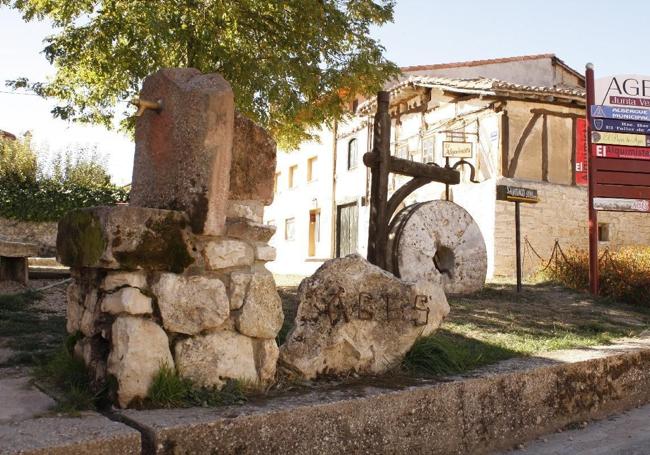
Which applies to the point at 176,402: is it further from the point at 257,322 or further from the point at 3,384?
the point at 3,384

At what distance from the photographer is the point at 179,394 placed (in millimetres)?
2457

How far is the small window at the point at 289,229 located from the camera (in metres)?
21.2

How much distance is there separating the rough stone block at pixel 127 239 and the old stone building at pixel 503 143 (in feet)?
28.6

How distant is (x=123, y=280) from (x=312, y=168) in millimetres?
18233

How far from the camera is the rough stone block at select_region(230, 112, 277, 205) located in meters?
2.89

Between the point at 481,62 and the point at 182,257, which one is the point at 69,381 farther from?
the point at 481,62

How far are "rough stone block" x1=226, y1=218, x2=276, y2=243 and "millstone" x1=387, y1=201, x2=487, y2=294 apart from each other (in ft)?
13.2

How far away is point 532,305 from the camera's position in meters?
6.85

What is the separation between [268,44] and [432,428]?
7.01 m

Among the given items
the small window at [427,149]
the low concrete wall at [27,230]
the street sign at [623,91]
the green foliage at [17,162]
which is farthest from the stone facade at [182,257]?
the green foliage at [17,162]

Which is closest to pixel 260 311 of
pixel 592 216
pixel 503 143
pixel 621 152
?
pixel 592 216

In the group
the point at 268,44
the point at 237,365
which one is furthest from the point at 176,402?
the point at 268,44

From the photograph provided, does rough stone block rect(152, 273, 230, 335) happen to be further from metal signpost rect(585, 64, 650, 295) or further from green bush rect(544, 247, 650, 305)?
metal signpost rect(585, 64, 650, 295)

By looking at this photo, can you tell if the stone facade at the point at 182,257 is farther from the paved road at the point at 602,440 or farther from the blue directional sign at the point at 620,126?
the blue directional sign at the point at 620,126
